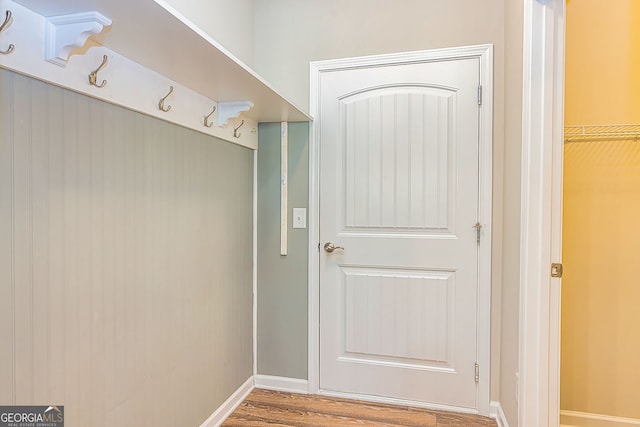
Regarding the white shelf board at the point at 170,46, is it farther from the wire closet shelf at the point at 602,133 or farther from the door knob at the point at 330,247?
the wire closet shelf at the point at 602,133

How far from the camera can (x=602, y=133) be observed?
186cm

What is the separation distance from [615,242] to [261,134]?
2056mm

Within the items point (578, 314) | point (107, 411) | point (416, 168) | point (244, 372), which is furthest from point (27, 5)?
point (578, 314)

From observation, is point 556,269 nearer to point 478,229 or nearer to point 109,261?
point 478,229

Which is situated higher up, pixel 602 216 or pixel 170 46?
pixel 170 46

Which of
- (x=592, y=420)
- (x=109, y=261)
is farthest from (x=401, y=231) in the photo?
(x=109, y=261)

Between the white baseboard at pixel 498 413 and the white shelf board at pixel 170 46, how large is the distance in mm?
1995

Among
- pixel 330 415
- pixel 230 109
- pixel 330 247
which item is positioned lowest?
pixel 330 415

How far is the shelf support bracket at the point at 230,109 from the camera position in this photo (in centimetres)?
184

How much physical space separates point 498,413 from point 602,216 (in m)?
1.19

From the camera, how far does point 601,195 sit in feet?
6.17

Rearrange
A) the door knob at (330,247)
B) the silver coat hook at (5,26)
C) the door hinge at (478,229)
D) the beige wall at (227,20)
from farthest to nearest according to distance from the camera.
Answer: the door knob at (330,247) < the door hinge at (478,229) < the beige wall at (227,20) < the silver coat hook at (5,26)

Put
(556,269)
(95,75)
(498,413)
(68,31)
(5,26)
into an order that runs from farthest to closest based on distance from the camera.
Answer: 1. (498,413)
2. (556,269)
3. (95,75)
4. (68,31)
5. (5,26)

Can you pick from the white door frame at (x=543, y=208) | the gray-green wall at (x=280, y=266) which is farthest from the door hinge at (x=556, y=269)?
the gray-green wall at (x=280, y=266)
